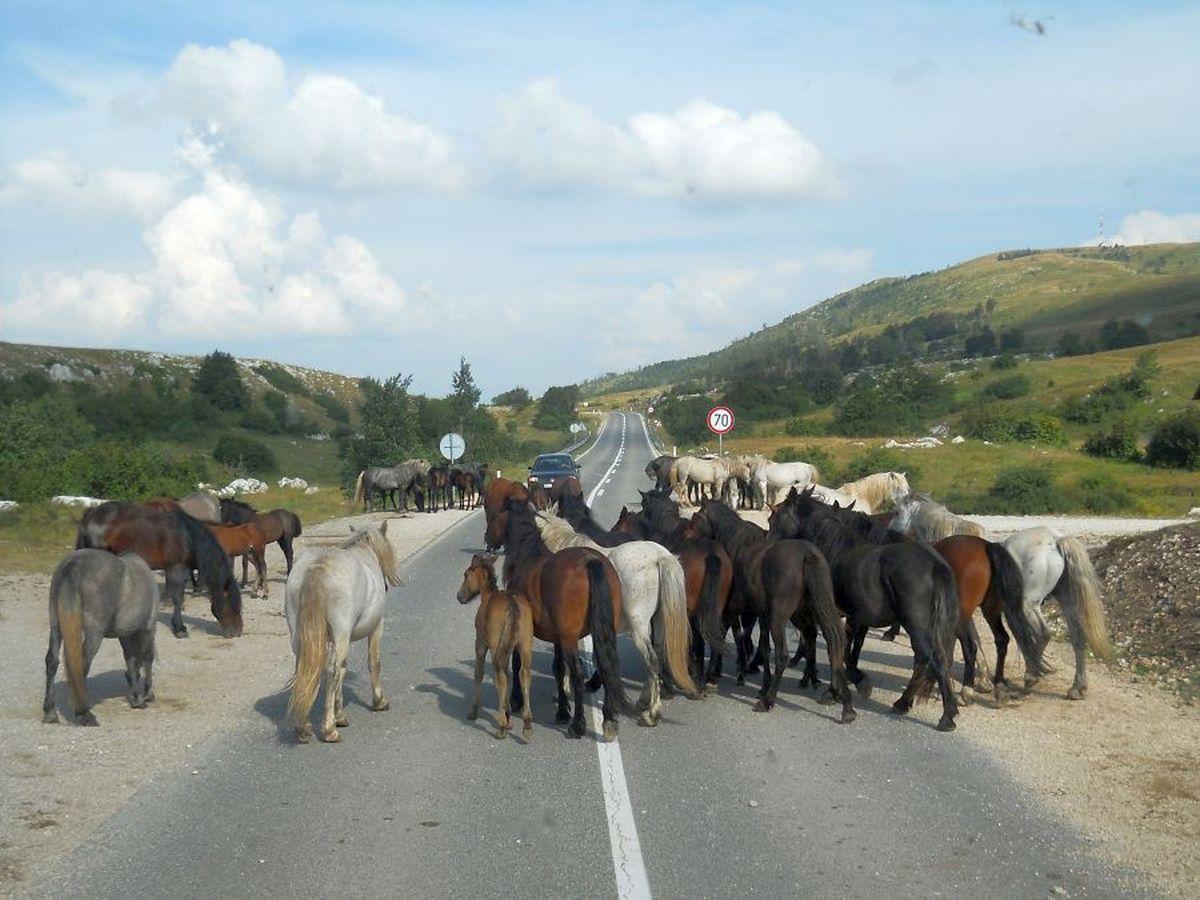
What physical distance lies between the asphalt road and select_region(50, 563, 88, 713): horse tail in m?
1.41

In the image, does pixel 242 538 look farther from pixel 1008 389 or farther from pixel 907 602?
pixel 1008 389

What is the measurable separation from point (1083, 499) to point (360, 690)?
25.1m

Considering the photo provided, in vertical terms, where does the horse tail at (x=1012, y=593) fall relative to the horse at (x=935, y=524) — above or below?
below

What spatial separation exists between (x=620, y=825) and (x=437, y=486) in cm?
2888

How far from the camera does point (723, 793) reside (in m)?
7.08

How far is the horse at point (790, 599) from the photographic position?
909 cm

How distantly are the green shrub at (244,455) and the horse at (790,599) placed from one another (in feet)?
187

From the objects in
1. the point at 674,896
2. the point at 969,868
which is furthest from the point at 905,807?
the point at 674,896

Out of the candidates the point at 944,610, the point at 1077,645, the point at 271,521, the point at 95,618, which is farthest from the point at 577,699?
the point at 271,521

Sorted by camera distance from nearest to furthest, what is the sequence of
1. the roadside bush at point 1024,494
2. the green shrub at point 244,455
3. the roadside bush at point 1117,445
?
1. the roadside bush at point 1024,494
2. the roadside bush at point 1117,445
3. the green shrub at point 244,455

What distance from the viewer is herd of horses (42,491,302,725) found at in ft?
29.1

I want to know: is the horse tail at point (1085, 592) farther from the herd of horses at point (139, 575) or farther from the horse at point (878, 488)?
the horse at point (878, 488)

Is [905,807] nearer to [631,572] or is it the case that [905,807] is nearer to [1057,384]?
[631,572]

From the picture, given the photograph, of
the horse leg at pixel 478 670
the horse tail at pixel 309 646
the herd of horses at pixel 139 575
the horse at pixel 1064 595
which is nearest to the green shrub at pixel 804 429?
the herd of horses at pixel 139 575
